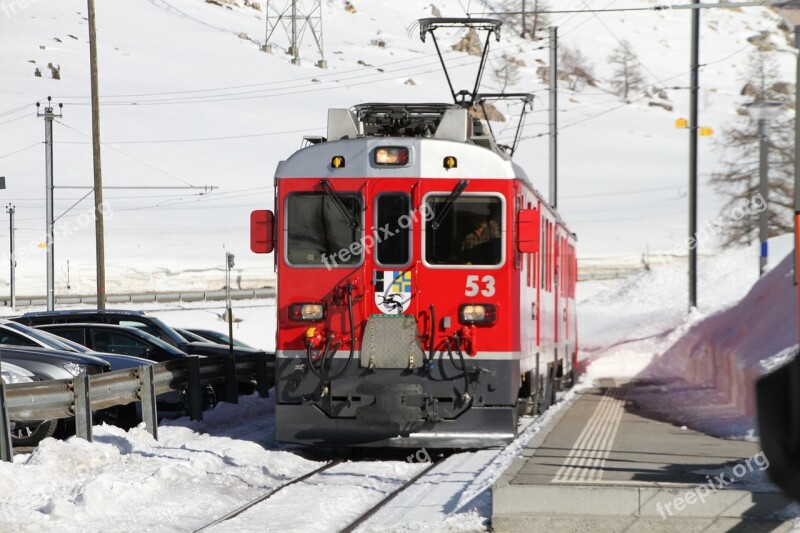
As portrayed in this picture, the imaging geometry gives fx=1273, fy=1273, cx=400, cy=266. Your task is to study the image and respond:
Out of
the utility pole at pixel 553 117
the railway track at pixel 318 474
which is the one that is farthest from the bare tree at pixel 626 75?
the railway track at pixel 318 474

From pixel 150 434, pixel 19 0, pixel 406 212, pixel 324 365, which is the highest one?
pixel 19 0

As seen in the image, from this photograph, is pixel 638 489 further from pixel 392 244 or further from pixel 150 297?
pixel 150 297

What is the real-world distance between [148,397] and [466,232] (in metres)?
4.06

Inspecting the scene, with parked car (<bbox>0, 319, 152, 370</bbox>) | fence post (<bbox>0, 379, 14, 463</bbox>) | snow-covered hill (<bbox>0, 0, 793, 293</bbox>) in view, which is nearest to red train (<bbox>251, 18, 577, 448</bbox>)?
fence post (<bbox>0, 379, 14, 463</bbox>)

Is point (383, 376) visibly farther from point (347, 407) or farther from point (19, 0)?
point (19, 0)

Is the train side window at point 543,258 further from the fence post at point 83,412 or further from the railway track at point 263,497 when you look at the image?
the fence post at point 83,412

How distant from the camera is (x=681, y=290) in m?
46.0

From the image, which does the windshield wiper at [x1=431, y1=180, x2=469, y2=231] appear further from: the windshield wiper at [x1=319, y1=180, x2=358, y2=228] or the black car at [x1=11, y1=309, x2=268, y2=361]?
the black car at [x1=11, y1=309, x2=268, y2=361]

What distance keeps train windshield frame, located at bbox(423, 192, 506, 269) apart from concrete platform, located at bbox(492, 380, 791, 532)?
77.7 inches

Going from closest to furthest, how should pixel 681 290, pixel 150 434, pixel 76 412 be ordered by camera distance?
1. pixel 76 412
2. pixel 150 434
3. pixel 681 290

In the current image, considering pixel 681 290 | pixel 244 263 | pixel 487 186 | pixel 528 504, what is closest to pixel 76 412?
pixel 487 186

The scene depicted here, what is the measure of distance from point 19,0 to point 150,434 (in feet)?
359

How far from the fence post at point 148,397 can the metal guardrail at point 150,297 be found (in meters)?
38.7

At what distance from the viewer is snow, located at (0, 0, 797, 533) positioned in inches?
413
